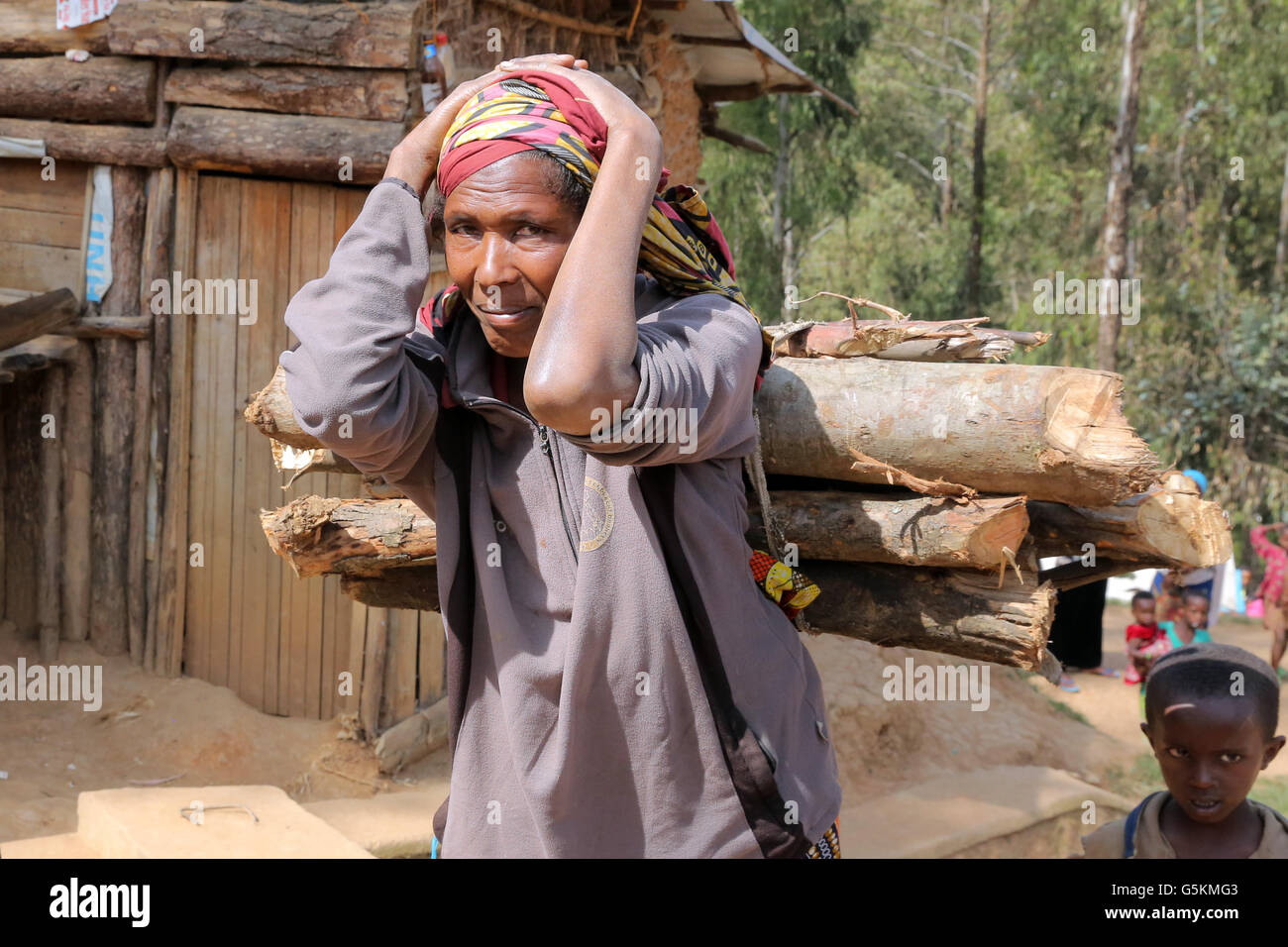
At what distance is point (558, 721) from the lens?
178 centimetres

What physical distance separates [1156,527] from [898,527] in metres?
0.50

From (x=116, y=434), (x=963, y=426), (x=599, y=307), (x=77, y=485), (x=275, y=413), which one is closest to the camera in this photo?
(x=599, y=307)

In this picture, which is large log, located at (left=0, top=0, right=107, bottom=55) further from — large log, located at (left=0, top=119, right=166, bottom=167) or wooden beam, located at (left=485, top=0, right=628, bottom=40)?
wooden beam, located at (left=485, top=0, right=628, bottom=40)

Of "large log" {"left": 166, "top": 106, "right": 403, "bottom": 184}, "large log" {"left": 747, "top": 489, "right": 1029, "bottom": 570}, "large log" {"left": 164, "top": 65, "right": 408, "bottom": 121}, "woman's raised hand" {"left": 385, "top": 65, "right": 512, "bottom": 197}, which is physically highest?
"large log" {"left": 164, "top": 65, "right": 408, "bottom": 121}

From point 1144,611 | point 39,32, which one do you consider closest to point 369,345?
point 39,32

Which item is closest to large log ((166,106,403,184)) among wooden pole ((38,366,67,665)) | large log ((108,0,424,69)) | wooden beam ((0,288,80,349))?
large log ((108,0,424,69))

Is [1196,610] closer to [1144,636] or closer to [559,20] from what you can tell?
Result: [1144,636]

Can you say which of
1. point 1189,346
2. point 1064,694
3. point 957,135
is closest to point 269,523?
point 1064,694

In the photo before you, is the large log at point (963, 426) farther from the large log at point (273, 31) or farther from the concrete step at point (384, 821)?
the large log at point (273, 31)

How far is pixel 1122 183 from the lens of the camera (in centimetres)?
1078

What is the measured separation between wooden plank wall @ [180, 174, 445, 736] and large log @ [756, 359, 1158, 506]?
4.22 metres

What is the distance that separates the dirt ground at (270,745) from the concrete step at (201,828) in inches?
54.2

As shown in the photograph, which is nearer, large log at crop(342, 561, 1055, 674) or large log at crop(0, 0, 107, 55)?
large log at crop(342, 561, 1055, 674)

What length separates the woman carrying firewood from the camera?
1.69m
